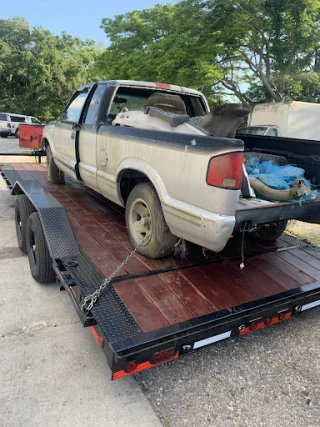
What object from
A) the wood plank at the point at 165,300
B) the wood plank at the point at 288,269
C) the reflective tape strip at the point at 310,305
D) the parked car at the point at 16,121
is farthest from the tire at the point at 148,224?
the parked car at the point at 16,121

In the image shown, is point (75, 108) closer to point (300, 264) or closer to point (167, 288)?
point (167, 288)

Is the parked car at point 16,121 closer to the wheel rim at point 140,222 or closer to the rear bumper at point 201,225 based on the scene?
the wheel rim at point 140,222

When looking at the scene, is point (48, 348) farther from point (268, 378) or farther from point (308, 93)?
point (308, 93)

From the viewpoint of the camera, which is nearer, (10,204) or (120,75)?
(10,204)

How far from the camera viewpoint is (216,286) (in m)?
2.78

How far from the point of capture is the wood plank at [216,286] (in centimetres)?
259

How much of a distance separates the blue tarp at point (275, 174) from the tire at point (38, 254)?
2188mm

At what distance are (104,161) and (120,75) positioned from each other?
55.1 feet

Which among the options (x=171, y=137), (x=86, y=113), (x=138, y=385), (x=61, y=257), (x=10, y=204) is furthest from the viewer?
(x=10, y=204)

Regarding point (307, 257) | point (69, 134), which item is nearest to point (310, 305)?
point (307, 257)

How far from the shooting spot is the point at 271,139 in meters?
4.00

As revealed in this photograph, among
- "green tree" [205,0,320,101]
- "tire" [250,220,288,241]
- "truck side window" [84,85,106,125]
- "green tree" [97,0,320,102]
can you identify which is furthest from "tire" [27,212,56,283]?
"green tree" [205,0,320,101]

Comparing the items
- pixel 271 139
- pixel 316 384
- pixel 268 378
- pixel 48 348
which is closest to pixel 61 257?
pixel 48 348

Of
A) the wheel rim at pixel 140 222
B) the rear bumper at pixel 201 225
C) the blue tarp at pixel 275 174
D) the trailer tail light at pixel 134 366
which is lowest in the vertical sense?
the trailer tail light at pixel 134 366
